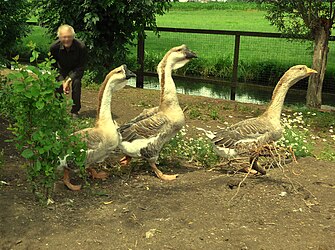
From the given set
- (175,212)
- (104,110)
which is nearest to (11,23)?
(104,110)

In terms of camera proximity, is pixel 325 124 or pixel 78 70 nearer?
pixel 78 70

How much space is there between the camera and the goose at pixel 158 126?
5.04 metres

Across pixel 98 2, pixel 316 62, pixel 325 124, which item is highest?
pixel 98 2

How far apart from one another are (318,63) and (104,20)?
5.45 meters

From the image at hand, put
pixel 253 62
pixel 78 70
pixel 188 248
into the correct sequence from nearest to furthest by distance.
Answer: pixel 188 248, pixel 78 70, pixel 253 62

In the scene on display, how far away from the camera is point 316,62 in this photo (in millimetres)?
10750

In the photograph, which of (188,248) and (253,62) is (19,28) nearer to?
(188,248)

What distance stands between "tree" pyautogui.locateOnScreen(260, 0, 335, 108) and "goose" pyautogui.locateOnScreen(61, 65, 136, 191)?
21.3ft

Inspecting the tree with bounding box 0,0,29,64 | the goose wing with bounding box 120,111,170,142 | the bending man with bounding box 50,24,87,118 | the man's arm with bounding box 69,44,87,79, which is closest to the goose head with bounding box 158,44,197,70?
the goose wing with bounding box 120,111,170,142

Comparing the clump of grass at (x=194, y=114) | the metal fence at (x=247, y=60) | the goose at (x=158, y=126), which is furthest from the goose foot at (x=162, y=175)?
the metal fence at (x=247, y=60)

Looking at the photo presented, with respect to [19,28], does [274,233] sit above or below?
below

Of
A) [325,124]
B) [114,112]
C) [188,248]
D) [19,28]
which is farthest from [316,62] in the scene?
[188,248]

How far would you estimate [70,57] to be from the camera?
7.50 meters

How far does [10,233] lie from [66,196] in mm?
836
